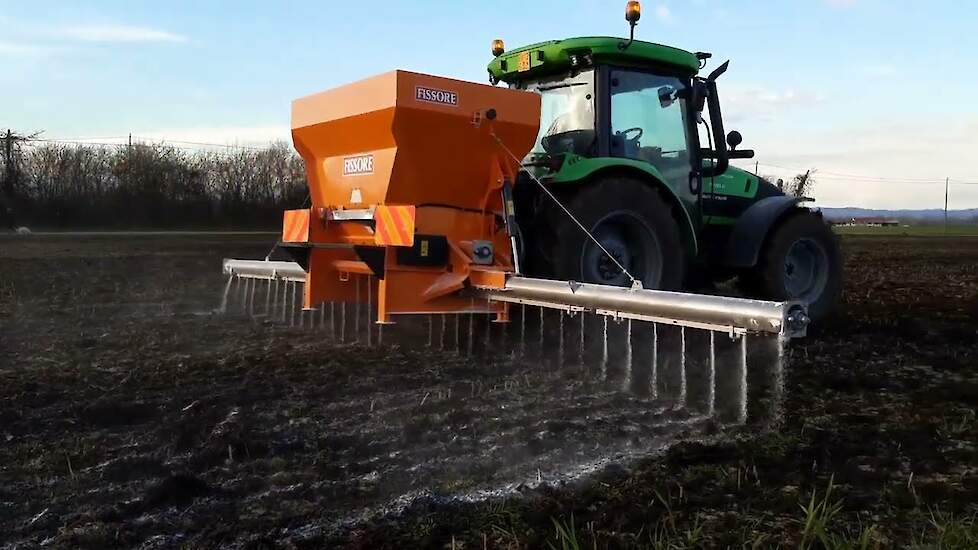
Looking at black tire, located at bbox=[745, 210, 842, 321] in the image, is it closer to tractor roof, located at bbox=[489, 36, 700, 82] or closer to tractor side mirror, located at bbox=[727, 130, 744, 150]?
tractor side mirror, located at bbox=[727, 130, 744, 150]

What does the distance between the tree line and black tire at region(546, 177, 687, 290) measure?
26485 millimetres

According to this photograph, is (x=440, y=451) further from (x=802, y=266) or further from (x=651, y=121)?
(x=802, y=266)

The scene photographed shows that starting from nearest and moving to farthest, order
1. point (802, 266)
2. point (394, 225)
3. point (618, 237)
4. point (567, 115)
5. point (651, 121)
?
1. point (394, 225)
2. point (618, 237)
3. point (567, 115)
4. point (651, 121)
5. point (802, 266)

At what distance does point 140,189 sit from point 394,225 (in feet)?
104

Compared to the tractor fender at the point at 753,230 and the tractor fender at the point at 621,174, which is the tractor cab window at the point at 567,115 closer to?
the tractor fender at the point at 621,174

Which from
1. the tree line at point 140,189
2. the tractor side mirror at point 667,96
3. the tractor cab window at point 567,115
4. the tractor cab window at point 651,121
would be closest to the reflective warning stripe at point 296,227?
the tractor cab window at point 567,115

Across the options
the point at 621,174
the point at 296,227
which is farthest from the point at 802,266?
the point at 296,227

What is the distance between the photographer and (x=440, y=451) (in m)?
3.16

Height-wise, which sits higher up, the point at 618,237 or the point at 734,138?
the point at 734,138

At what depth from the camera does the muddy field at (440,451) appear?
2404mm

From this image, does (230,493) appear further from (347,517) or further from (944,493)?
(944,493)

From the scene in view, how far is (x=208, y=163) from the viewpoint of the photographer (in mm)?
35688

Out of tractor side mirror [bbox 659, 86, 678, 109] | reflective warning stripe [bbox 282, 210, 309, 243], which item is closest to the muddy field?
reflective warning stripe [bbox 282, 210, 309, 243]

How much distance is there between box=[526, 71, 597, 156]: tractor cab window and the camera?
17.9ft
